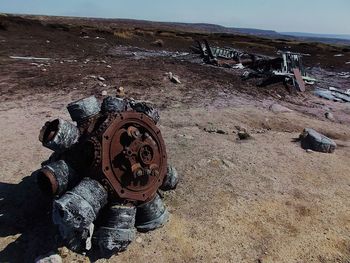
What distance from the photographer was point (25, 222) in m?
4.63

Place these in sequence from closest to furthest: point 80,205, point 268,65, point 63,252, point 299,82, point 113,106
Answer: point 80,205
point 63,252
point 113,106
point 299,82
point 268,65

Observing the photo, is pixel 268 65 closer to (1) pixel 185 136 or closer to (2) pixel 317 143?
(2) pixel 317 143

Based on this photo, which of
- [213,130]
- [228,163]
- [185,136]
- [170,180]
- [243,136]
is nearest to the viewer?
[170,180]

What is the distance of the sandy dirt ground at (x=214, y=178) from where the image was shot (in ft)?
14.8

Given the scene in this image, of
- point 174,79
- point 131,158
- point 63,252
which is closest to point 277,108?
→ point 174,79

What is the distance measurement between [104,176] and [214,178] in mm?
2163

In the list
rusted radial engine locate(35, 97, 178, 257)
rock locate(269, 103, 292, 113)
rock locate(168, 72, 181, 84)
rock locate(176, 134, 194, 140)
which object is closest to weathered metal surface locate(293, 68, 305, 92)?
rock locate(269, 103, 292, 113)

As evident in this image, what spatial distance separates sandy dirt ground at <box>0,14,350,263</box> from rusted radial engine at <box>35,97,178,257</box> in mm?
275

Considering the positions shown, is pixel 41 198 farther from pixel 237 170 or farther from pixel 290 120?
pixel 290 120

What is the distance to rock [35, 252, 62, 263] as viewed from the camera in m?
3.97

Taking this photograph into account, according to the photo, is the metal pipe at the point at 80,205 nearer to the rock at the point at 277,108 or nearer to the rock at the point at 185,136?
the rock at the point at 185,136

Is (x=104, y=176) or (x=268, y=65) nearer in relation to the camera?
(x=104, y=176)

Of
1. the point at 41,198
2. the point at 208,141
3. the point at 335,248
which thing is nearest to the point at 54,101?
the point at 208,141

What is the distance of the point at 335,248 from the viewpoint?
15.5 feet
